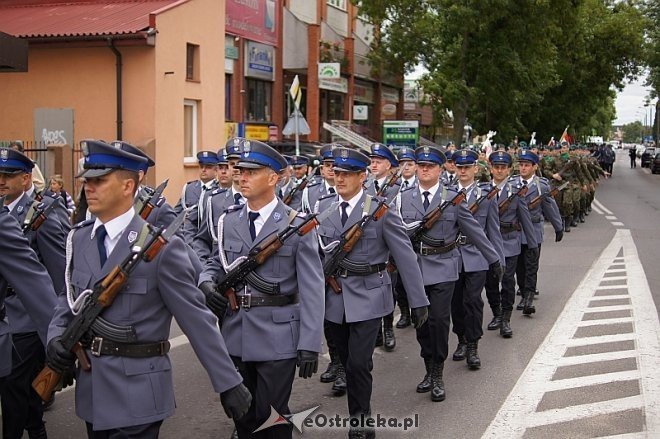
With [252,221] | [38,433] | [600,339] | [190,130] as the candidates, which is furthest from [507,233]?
[190,130]

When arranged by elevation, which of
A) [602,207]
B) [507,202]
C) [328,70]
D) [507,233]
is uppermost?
[328,70]

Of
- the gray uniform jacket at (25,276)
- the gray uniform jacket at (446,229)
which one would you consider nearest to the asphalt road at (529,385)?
the gray uniform jacket at (446,229)

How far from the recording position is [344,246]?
20.5 ft

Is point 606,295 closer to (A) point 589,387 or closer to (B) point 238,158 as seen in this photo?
(A) point 589,387

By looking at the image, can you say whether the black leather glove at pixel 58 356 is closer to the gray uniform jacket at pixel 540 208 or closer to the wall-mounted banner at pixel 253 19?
the gray uniform jacket at pixel 540 208

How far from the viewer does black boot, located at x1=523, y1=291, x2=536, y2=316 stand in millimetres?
10891

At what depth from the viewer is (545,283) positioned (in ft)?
43.8

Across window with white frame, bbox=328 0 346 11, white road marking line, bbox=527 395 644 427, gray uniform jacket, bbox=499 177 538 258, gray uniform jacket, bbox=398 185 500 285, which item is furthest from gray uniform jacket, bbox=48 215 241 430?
window with white frame, bbox=328 0 346 11

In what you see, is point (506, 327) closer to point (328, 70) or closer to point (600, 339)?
point (600, 339)

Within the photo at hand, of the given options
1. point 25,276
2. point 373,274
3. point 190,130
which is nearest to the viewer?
point 25,276

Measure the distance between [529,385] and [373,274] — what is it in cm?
219

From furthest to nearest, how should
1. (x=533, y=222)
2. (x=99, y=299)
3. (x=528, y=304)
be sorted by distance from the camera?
(x=533, y=222) < (x=528, y=304) < (x=99, y=299)

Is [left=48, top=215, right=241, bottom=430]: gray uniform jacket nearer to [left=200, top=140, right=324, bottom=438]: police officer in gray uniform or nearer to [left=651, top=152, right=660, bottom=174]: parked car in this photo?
[left=200, top=140, right=324, bottom=438]: police officer in gray uniform

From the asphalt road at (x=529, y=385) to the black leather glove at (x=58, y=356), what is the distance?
8.04 feet
